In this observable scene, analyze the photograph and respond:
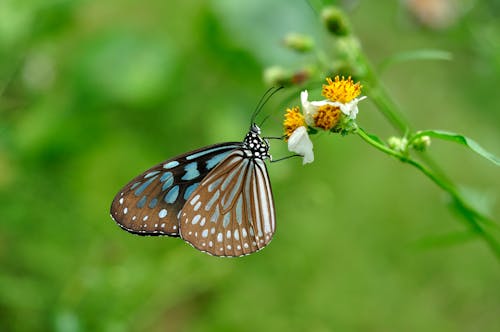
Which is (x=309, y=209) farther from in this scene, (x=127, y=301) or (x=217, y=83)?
(x=127, y=301)

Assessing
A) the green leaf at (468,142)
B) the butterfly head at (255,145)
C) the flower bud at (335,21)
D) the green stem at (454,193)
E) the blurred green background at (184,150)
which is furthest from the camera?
the blurred green background at (184,150)

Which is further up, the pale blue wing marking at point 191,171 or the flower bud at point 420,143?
the pale blue wing marking at point 191,171

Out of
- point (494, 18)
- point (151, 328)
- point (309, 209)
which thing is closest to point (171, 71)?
point (309, 209)

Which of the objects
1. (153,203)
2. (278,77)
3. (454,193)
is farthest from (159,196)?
(454,193)

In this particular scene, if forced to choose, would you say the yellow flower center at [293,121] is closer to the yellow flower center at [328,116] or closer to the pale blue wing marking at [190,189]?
the yellow flower center at [328,116]

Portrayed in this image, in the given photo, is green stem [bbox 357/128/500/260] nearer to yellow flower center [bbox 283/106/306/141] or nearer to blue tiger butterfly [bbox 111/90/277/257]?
yellow flower center [bbox 283/106/306/141]

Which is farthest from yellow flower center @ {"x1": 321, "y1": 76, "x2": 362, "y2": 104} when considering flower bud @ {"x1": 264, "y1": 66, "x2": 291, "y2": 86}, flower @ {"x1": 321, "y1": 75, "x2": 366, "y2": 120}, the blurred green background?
the blurred green background

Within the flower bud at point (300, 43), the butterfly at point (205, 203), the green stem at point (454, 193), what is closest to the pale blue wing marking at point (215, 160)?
the butterfly at point (205, 203)
